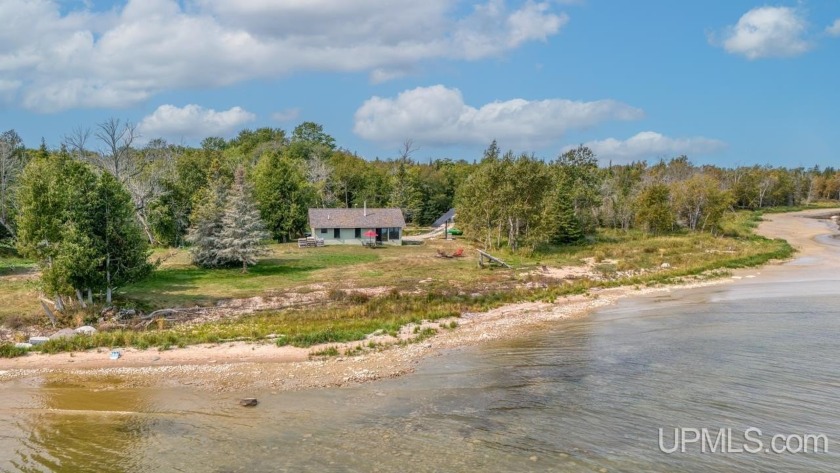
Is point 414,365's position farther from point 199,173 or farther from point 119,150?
point 199,173

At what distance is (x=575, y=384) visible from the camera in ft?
59.2

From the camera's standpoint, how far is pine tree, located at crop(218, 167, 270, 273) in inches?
1671

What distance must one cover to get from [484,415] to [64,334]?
19061mm

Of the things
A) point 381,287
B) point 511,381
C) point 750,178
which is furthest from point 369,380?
point 750,178

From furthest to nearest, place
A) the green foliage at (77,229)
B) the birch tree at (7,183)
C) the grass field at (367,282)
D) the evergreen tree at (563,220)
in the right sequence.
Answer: the evergreen tree at (563,220), the birch tree at (7,183), the green foliage at (77,229), the grass field at (367,282)

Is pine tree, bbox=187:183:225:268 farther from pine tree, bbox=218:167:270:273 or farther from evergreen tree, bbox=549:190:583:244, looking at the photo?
evergreen tree, bbox=549:190:583:244

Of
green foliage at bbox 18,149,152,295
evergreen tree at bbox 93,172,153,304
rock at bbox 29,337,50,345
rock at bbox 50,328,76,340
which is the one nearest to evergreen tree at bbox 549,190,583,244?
evergreen tree at bbox 93,172,153,304

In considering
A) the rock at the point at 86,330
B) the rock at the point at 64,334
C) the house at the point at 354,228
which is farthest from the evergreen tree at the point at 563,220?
the rock at the point at 64,334

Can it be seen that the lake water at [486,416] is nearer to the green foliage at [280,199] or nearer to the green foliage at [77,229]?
the green foliage at [77,229]

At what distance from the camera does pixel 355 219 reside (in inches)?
2527

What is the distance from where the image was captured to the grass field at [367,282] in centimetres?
2497

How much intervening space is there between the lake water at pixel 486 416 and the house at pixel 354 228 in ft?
135

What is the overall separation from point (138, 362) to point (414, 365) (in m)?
10.3

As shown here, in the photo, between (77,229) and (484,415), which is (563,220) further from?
(484,415)
